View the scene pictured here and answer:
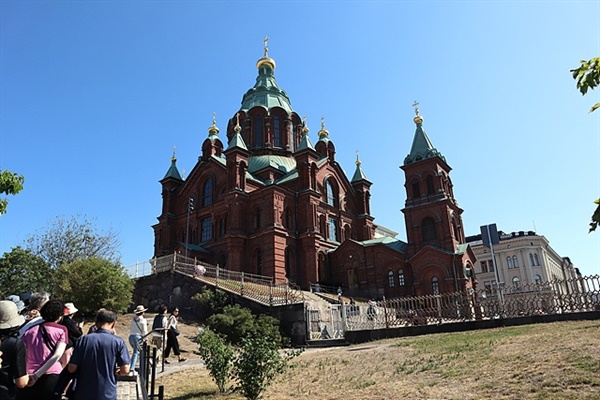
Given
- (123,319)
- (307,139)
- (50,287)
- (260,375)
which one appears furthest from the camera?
(307,139)

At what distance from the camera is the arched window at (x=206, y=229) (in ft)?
139

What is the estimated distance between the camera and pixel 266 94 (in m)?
53.2

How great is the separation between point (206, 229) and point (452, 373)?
36.1 meters

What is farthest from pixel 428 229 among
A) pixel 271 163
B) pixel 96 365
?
pixel 96 365

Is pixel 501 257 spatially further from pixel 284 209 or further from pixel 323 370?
pixel 323 370

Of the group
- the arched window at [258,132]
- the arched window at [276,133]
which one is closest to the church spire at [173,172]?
the arched window at [258,132]

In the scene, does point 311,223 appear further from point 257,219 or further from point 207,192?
point 207,192

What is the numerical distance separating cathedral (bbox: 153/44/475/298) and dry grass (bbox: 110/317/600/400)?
77.5 feet

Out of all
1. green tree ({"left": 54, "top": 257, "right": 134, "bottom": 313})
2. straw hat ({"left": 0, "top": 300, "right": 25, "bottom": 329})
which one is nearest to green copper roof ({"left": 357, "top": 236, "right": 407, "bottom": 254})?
green tree ({"left": 54, "top": 257, "right": 134, "bottom": 313})

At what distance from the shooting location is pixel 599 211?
3320 millimetres

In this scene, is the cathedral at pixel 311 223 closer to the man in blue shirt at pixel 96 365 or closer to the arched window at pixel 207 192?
the arched window at pixel 207 192

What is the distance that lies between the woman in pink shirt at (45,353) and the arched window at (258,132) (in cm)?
4484

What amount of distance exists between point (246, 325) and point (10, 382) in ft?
52.9

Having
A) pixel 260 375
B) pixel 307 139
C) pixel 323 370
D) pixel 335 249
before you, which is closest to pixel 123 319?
pixel 323 370
